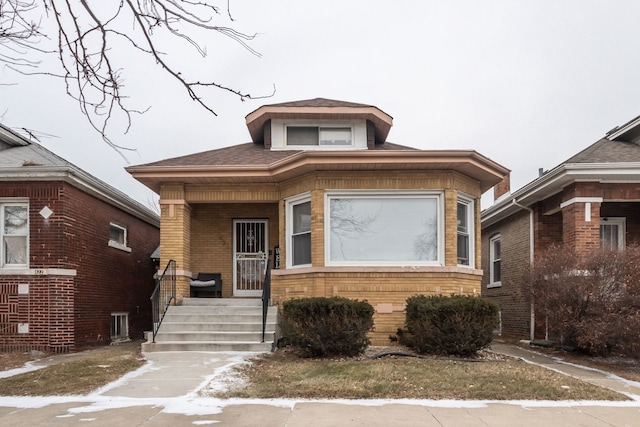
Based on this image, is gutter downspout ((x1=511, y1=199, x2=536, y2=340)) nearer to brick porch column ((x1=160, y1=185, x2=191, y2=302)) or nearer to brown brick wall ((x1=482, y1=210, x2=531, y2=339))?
brown brick wall ((x1=482, y1=210, x2=531, y2=339))

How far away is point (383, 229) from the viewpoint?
11758 millimetres

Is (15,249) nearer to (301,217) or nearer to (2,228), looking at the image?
(2,228)

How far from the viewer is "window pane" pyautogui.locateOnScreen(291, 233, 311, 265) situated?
12.0m

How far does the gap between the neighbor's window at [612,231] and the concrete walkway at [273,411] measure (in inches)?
283

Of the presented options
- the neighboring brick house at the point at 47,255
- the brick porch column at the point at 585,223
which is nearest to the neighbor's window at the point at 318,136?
the neighboring brick house at the point at 47,255

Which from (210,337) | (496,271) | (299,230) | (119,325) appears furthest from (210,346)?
(496,271)

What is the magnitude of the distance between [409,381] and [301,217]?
18.5 ft

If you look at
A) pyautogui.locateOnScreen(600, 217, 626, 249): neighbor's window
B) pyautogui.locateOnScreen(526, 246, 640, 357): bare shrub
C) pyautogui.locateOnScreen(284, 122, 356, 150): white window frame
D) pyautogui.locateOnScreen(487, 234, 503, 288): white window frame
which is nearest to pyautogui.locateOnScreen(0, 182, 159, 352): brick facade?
pyautogui.locateOnScreen(284, 122, 356, 150): white window frame

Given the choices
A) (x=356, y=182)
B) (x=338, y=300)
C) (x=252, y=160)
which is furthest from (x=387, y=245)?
(x=252, y=160)

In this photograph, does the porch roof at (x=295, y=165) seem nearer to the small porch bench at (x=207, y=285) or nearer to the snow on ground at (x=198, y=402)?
Answer: the small porch bench at (x=207, y=285)

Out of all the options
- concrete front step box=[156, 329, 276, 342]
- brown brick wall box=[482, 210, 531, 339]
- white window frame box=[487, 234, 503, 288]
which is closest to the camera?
concrete front step box=[156, 329, 276, 342]

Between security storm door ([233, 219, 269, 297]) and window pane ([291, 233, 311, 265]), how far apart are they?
188cm

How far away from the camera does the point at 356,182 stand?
38.6ft

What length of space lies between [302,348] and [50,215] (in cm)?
627
